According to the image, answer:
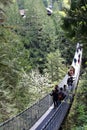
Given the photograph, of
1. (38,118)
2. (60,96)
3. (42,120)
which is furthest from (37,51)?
(42,120)

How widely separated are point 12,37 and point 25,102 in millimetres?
9754

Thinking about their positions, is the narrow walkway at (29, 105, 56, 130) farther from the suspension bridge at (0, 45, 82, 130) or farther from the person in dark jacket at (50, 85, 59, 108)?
the person in dark jacket at (50, 85, 59, 108)

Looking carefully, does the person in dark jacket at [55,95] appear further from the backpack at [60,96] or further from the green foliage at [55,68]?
the green foliage at [55,68]

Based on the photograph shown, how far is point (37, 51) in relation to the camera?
2124 inches

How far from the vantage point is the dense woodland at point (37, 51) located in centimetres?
908

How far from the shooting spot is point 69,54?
56.4 meters

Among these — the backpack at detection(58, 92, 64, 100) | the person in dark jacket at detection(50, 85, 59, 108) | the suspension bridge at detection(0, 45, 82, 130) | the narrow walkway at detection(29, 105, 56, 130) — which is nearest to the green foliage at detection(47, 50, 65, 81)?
the suspension bridge at detection(0, 45, 82, 130)

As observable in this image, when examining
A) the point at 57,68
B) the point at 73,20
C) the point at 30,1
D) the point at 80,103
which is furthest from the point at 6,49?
the point at 30,1

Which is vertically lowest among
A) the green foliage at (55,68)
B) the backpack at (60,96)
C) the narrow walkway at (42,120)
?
the green foliage at (55,68)

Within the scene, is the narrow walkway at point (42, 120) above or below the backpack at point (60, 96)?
below

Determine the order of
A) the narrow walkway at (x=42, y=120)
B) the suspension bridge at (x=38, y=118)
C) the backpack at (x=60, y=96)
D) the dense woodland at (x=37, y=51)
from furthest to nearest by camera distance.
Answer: the backpack at (x=60, y=96)
the narrow walkway at (x=42, y=120)
the suspension bridge at (x=38, y=118)
the dense woodland at (x=37, y=51)

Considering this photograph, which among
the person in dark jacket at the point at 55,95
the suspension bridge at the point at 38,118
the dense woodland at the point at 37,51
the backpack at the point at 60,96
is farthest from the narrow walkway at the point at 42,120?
the dense woodland at the point at 37,51

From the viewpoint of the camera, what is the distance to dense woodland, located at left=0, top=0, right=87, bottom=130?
908 centimetres

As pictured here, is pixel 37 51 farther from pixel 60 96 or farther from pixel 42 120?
pixel 42 120
